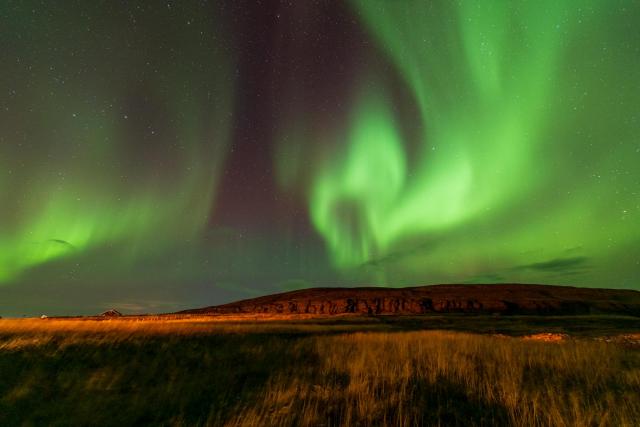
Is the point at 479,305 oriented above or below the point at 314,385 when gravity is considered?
above

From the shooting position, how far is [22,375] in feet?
41.1

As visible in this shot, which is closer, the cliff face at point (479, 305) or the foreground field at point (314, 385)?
the foreground field at point (314, 385)

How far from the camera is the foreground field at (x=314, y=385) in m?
8.06

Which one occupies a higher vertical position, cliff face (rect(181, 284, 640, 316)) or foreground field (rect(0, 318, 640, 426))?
cliff face (rect(181, 284, 640, 316))

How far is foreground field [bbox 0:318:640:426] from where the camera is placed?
26.5 feet

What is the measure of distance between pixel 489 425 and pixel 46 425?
8878 millimetres

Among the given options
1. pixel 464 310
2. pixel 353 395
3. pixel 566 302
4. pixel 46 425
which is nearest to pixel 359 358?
→ pixel 353 395

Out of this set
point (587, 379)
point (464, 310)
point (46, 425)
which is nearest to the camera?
point (46, 425)

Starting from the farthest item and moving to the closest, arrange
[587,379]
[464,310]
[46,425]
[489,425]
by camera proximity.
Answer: [464,310]
[587,379]
[46,425]
[489,425]

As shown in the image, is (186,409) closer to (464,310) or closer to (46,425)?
(46,425)

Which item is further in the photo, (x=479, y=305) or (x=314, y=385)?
(x=479, y=305)

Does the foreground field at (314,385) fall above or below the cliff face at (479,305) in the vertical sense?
below

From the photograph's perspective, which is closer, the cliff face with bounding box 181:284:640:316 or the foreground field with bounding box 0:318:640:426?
the foreground field with bounding box 0:318:640:426

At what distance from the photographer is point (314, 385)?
1007cm
